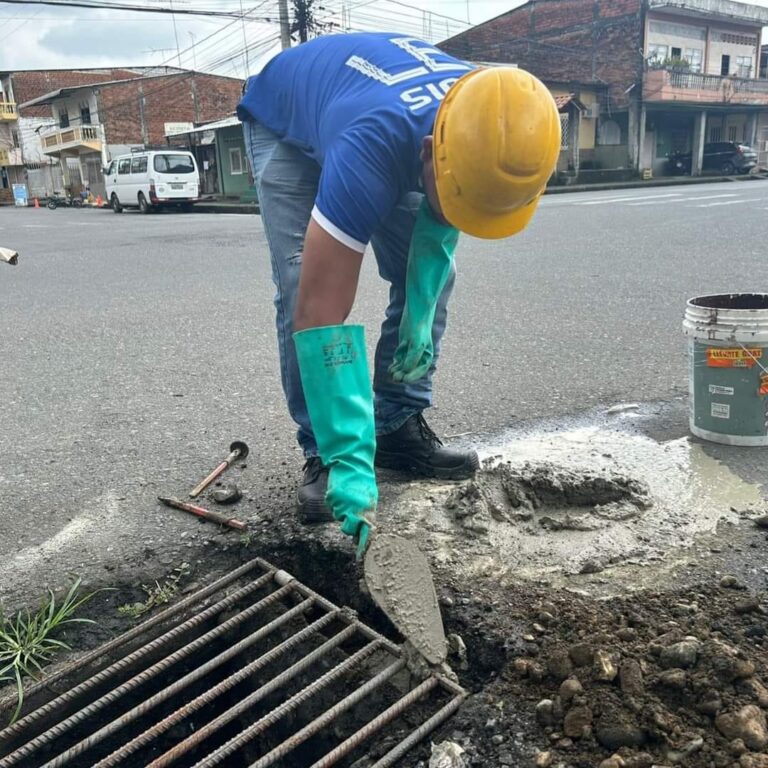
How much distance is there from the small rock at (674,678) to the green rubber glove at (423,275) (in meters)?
1.04

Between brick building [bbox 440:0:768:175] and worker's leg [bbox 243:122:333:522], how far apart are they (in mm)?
28313

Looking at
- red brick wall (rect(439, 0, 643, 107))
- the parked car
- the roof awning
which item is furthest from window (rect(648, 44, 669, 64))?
the roof awning

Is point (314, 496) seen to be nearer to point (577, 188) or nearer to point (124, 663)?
point (124, 663)

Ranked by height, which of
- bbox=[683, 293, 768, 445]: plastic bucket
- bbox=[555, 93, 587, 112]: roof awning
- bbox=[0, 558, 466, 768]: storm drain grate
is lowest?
bbox=[0, 558, 466, 768]: storm drain grate

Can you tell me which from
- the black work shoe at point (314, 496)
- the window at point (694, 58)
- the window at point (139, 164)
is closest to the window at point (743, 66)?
the window at point (694, 58)

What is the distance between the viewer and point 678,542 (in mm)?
2049

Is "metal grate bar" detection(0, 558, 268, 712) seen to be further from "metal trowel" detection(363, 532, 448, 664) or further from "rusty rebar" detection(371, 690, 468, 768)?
"rusty rebar" detection(371, 690, 468, 768)

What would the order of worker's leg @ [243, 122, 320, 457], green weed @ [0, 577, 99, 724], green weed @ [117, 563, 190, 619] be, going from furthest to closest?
worker's leg @ [243, 122, 320, 457] → green weed @ [117, 563, 190, 619] → green weed @ [0, 577, 99, 724]

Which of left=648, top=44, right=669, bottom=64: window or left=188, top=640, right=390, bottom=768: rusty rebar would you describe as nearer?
left=188, top=640, right=390, bottom=768: rusty rebar

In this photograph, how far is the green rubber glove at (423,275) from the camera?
1.96 metres

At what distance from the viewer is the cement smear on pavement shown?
2.02m

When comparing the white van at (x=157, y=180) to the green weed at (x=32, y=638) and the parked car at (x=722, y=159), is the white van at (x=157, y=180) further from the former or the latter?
the green weed at (x=32, y=638)

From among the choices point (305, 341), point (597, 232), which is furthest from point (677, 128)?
point (305, 341)

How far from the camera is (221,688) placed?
171cm
